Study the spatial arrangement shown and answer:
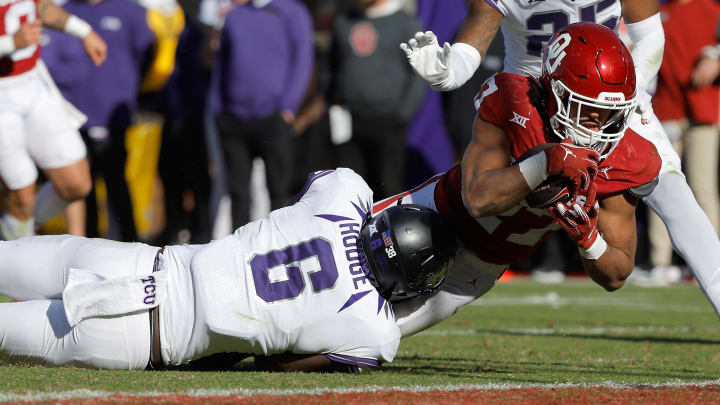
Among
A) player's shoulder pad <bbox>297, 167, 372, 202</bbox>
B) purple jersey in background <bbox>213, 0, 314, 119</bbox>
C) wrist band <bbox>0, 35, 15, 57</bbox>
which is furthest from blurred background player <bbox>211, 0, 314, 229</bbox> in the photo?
player's shoulder pad <bbox>297, 167, 372, 202</bbox>

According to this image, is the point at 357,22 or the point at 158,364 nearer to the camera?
the point at 158,364

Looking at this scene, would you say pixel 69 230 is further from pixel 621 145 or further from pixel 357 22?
pixel 621 145

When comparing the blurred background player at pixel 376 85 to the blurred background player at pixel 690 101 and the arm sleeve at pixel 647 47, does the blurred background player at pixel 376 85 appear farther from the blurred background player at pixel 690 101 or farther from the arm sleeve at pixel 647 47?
the arm sleeve at pixel 647 47

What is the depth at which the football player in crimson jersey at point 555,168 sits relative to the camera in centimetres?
370

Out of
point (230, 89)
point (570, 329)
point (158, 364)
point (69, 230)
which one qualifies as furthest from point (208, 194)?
point (158, 364)

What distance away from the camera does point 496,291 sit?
8.80 metres

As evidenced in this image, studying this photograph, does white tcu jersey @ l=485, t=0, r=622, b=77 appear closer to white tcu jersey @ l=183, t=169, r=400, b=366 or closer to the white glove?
the white glove

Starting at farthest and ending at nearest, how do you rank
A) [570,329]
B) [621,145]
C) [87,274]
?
1. [570,329]
2. [621,145]
3. [87,274]

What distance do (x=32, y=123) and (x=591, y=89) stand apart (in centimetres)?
399

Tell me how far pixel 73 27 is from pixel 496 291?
4.02m

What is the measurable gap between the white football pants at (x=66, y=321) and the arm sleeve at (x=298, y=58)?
5.18 meters

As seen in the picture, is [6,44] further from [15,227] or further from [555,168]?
[555,168]

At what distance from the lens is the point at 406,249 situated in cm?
381

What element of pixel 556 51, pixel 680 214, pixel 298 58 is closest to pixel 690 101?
pixel 298 58
